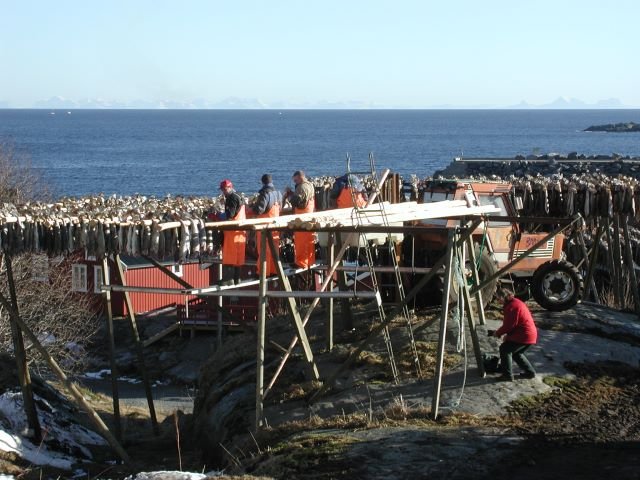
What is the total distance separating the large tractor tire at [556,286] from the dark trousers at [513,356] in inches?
128

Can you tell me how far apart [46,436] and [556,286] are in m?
8.47

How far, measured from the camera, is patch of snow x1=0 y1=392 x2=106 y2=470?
16319mm

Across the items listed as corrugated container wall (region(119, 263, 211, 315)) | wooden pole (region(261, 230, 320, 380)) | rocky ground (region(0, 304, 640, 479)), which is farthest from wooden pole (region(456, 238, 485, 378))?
corrugated container wall (region(119, 263, 211, 315))

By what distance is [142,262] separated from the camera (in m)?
Answer: 42.3

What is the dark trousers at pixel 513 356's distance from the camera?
1435 cm

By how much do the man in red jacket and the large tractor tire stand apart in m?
3.27

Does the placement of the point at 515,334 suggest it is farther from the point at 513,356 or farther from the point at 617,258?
the point at 617,258

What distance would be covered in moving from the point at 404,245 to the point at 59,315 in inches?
667

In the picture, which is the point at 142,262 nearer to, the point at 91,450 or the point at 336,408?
the point at 91,450

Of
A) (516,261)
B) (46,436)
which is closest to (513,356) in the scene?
(516,261)

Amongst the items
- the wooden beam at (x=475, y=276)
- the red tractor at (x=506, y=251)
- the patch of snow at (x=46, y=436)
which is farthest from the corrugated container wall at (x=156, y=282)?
the wooden beam at (x=475, y=276)

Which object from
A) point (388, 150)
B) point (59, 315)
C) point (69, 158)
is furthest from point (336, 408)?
point (388, 150)

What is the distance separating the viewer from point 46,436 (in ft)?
57.0

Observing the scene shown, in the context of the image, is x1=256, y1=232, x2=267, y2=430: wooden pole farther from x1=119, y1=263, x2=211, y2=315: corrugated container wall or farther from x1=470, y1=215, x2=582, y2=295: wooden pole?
x1=119, y1=263, x2=211, y2=315: corrugated container wall
